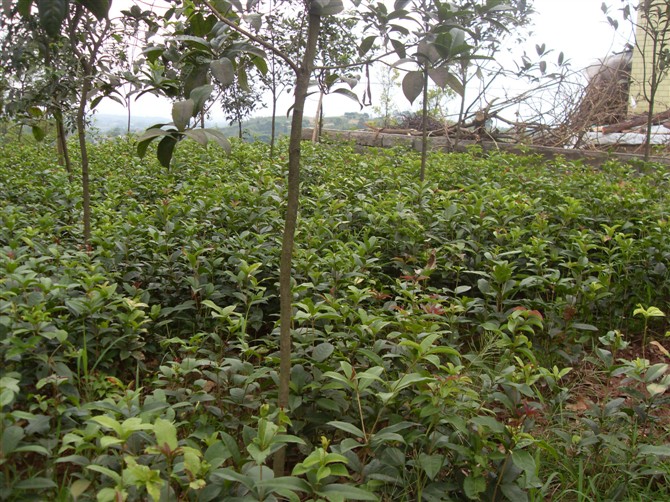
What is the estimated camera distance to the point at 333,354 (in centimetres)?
199

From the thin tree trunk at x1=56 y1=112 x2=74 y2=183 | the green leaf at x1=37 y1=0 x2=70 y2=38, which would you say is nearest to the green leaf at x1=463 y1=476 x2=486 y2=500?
the green leaf at x1=37 y1=0 x2=70 y2=38

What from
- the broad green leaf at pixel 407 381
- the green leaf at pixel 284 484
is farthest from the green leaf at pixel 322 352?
the green leaf at pixel 284 484

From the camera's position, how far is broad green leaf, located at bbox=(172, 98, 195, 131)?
1.31 meters

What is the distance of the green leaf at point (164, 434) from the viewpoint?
4.27 feet

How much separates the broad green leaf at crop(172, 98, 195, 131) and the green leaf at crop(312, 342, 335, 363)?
2.78 ft

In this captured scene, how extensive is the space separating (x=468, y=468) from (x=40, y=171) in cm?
480

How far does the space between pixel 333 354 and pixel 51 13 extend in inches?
50.9

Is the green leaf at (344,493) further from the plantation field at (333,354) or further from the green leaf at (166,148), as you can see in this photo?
the green leaf at (166,148)

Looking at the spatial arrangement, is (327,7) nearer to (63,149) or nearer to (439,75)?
(439,75)

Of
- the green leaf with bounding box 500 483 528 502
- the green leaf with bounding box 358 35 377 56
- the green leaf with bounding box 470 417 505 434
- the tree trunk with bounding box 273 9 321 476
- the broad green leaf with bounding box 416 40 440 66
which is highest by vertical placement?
the green leaf with bounding box 358 35 377 56

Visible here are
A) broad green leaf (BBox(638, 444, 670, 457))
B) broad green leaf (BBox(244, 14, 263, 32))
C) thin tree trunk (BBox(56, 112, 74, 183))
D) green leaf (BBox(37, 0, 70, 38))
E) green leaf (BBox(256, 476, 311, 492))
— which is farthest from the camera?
thin tree trunk (BBox(56, 112, 74, 183))

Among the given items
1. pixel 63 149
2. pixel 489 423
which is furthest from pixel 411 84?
pixel 63 149

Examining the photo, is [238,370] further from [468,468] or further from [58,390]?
[468,468]

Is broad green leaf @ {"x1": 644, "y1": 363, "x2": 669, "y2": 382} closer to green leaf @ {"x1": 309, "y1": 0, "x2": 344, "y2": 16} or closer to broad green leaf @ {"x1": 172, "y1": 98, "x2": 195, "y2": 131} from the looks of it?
green leaf @ {"x1": 309, "y1": 0, "x2": 344, "y2": 16}
